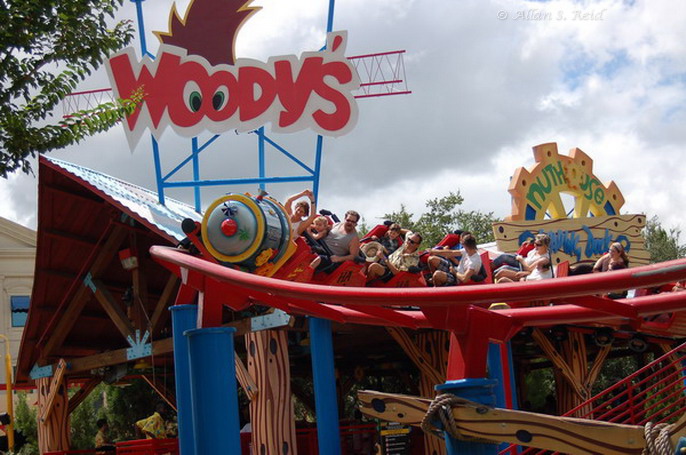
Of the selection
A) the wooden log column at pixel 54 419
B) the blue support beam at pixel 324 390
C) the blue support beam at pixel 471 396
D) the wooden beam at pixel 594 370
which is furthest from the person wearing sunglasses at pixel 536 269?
the wooden log column at pixel 54 419

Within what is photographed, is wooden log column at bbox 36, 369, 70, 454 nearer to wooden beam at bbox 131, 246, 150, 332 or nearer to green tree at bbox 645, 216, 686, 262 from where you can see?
wooden beam at bbox 131, 246, 150, 332

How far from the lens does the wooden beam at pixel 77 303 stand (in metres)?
12.6

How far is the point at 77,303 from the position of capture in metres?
13.5

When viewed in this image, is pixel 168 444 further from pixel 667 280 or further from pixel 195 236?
pixel 667 280

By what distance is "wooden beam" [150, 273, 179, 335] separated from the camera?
11.7 meters

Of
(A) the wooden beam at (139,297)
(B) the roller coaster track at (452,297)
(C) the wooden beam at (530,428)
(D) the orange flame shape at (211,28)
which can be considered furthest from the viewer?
(D) the orange flame shape at (211,28)

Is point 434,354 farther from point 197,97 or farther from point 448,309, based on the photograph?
point 448,309

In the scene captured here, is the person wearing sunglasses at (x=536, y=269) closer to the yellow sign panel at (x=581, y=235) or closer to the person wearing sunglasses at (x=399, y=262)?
the person wearing sunglasses at (x=399, y=262)

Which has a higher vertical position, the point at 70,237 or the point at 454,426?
the point at 70,237

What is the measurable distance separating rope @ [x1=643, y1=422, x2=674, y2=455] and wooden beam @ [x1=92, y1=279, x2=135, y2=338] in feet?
31.9

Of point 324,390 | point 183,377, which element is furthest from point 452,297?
point 324,390

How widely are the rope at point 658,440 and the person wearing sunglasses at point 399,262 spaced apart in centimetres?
640

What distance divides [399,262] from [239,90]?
3.87 meters

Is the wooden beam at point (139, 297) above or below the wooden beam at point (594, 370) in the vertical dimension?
above
